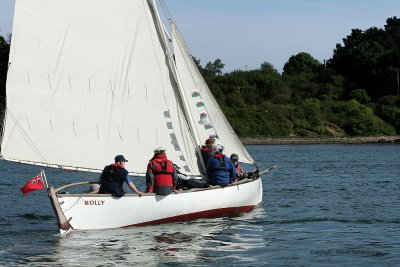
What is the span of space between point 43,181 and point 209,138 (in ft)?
20.2

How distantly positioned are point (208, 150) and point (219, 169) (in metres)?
1.20

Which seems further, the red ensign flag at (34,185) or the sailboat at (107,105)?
the sailboat at (107,105)

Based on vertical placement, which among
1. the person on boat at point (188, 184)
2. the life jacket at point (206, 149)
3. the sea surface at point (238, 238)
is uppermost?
the life jacket at point (206, 149)

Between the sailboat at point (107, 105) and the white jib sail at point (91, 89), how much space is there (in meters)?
0.03

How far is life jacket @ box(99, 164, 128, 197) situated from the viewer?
19.7 m

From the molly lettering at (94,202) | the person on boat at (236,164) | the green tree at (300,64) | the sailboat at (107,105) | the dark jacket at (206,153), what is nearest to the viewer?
the molly lettering at (94,202)

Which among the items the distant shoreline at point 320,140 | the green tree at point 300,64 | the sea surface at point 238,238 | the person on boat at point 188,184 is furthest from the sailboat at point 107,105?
the green tree at point 300,64

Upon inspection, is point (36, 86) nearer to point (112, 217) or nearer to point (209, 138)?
point (112, 217)

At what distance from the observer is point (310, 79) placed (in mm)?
134000

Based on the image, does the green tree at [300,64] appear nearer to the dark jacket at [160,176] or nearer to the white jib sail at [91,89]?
the white jib sail at [91,89]

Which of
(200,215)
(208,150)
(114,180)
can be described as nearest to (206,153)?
(208,150)

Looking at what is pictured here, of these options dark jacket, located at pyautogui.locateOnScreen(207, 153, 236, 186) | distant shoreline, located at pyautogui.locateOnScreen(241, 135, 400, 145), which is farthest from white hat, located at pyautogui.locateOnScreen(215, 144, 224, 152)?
distant shoreline, located at pyautogui.locateOnScreen(241, 135, 400, 145)

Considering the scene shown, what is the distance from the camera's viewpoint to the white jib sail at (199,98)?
24109 millimetres

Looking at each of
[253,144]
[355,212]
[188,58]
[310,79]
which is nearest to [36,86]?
[188,58]
